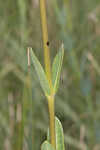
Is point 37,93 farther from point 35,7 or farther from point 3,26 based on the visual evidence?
point 35,7

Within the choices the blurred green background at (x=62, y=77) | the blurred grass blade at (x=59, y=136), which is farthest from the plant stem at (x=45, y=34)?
the blurred green background at (x=62, y=77)

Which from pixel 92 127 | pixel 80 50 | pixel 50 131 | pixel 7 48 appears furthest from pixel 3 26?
pixel 50 131

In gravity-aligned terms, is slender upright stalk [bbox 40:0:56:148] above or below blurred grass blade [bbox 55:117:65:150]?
above

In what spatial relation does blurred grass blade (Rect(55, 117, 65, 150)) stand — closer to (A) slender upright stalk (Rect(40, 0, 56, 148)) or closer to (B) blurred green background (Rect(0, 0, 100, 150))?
(A) slender upright stalk (Rect(40, 0, 56, 148))

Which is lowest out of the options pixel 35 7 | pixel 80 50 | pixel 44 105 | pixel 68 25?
pixel 44 105

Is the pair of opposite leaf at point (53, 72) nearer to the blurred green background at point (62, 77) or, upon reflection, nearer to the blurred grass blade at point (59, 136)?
the blurred grass blade at point (59, 136)

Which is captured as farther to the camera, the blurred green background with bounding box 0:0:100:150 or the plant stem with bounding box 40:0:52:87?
the blurred green background with bounding box 0:0:100:150

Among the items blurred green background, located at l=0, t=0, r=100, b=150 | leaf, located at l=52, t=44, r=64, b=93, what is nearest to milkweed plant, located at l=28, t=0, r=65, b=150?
leaf, located at l=52, t=44, r=64, b=93

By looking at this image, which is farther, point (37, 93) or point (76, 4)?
point (76, 4)
